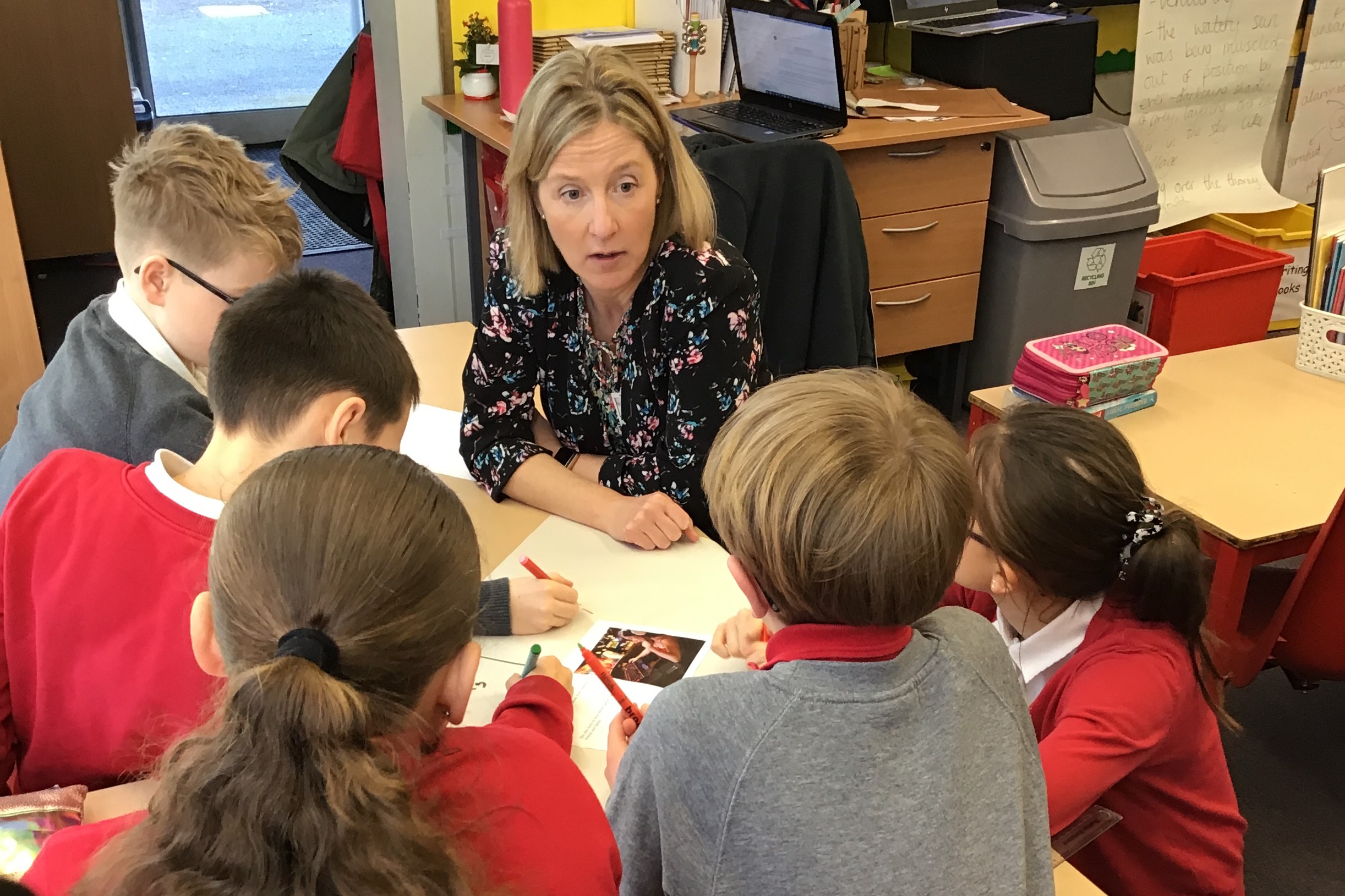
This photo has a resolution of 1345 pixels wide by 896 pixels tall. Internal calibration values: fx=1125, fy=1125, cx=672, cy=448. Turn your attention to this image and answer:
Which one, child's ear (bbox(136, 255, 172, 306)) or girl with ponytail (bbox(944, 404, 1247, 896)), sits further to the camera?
child's ear (bbox(136, 255, 172, 306))

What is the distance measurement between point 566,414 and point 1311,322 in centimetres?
140

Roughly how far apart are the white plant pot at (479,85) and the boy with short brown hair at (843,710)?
7.95 ft

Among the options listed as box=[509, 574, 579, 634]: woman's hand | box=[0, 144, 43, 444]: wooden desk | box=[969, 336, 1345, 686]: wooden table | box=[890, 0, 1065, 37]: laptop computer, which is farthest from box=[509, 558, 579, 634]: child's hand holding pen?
box=[890, 0, 1065, 37]: laptop computer

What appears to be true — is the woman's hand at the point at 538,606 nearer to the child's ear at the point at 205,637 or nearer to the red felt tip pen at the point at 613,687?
the red felt tip pen at the point at 613,687

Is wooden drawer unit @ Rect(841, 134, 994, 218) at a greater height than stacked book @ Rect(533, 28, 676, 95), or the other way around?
stacked book @ Rect(533, 28, 676, 95)

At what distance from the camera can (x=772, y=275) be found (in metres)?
2.37

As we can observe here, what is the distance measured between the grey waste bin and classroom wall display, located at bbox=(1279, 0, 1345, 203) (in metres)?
1.14

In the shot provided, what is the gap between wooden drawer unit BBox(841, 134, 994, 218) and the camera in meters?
2.96

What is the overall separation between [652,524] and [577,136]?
55cm

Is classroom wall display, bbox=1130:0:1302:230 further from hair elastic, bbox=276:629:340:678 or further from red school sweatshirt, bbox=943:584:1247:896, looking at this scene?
hair elastic, bbox=276:629:340:678

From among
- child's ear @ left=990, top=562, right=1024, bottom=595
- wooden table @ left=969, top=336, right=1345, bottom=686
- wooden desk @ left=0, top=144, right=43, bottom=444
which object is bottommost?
wooden desk @ left=0, top=144, right=43, bottom=444

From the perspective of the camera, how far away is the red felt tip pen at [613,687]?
114 centimetres

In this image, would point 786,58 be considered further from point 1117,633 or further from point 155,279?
point 1117,633

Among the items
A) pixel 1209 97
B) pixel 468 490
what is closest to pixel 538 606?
pixel 468 490
